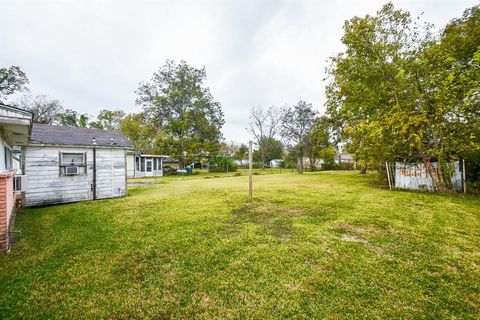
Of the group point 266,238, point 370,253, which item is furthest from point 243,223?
point 370,253

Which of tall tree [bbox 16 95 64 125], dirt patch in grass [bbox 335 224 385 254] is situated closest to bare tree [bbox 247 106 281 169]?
tall tree [bbox 16 95 64 125]

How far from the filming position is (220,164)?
104 feet

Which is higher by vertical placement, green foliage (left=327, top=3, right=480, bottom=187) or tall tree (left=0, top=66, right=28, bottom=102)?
tall tree (left=0, top=66, right=28, bottom=102)

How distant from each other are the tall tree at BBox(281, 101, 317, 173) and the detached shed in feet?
97.6

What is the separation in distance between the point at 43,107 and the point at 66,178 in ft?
112

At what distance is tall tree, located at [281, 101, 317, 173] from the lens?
Answer: 35969 millimetres

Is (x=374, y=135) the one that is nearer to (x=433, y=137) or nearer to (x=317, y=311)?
(x=433, y=137)

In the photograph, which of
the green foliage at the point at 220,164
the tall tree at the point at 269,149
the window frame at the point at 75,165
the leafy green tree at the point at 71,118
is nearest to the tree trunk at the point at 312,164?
the tall tree at the point at 269,149

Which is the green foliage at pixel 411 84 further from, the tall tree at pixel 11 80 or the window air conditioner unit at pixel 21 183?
the tall tree at pixel 11 80

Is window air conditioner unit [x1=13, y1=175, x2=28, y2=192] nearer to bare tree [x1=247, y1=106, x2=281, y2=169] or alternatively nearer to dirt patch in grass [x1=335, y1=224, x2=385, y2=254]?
dirt patch in grass [x1=335, y1=224, x2=385, y2=254]

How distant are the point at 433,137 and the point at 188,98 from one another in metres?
28.1

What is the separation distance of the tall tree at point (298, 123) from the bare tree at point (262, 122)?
153cm

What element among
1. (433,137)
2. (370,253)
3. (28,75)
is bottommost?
(370,253)

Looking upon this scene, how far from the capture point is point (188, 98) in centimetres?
3053
